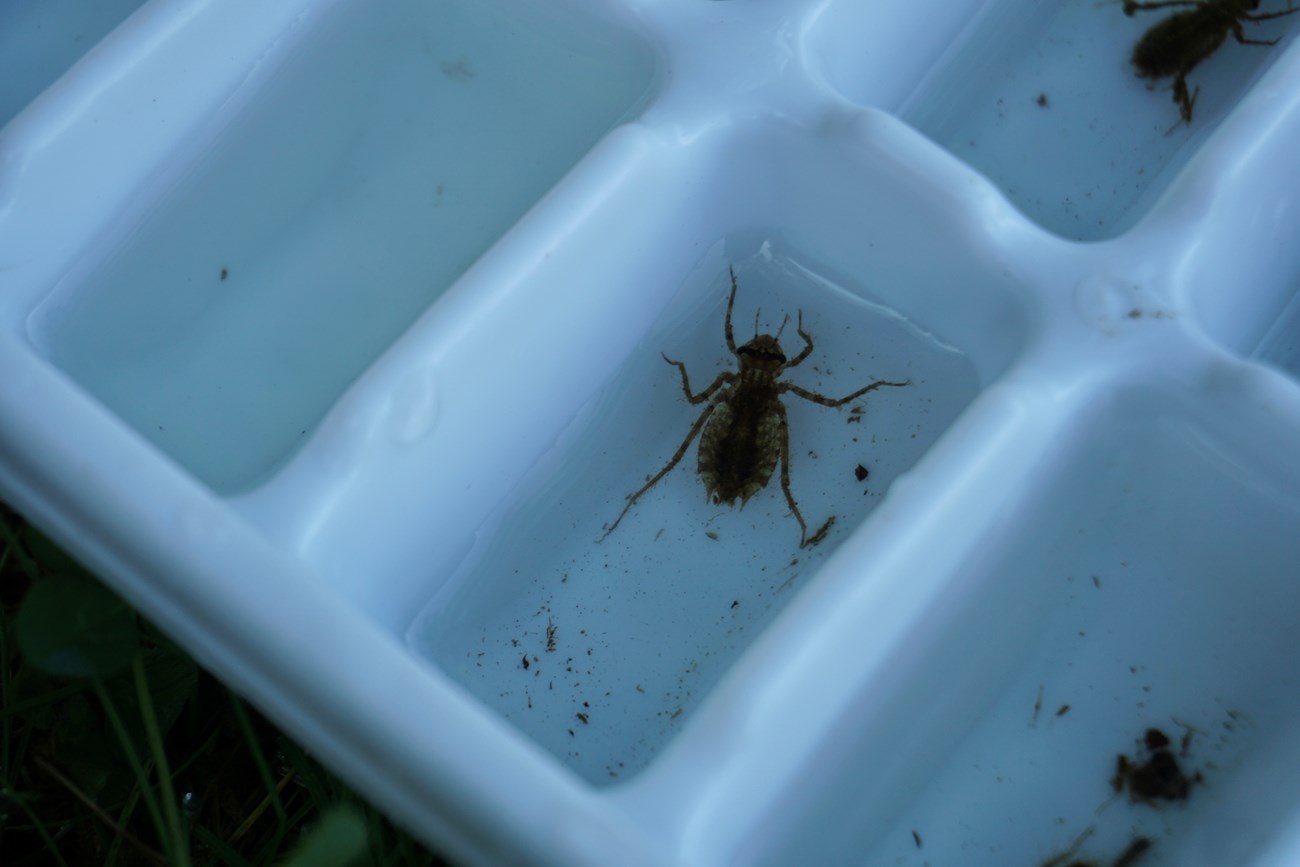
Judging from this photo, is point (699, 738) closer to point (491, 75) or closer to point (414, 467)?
point (414, 467)

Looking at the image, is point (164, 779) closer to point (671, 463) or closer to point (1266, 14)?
point (671, 463)

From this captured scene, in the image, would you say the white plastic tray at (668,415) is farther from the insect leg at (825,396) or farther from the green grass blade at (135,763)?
the green grass blade at (135,763)

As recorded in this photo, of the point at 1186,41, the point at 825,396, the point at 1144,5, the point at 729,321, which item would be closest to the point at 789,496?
the point at 825,396

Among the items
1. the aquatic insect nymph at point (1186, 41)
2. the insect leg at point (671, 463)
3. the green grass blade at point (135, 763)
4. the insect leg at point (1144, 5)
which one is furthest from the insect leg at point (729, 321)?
the green grass blade at point (135, 763)

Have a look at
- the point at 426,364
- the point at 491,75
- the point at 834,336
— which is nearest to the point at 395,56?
the point at 491,75

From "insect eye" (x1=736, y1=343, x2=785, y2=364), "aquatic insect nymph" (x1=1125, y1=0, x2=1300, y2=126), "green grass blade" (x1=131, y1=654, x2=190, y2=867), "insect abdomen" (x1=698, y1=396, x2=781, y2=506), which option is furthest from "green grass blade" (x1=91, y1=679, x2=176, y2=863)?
"aquatic insect nymph" (x1=1125, y1=0, x2=1300, y2=126)

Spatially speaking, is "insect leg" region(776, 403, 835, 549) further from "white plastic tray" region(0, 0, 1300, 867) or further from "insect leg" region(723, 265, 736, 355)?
"insect leg" region(723, 265, 736, 355)
